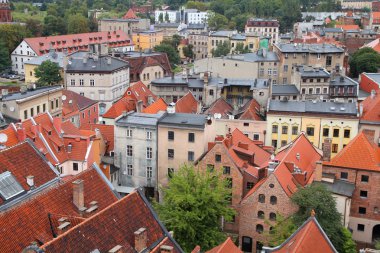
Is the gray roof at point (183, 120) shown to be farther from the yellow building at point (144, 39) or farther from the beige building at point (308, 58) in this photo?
the yellow building at point (144, 39)

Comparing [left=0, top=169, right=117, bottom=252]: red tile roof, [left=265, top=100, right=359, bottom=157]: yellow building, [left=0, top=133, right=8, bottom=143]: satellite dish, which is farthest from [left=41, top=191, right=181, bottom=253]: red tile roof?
[left=265, top=100, right=359, bottom=157]: yellow building

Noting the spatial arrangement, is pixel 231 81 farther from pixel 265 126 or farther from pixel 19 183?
pixel 19 183

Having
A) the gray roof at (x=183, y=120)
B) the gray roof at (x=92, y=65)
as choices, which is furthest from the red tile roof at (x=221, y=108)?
the gray roof at (x=92, y=65)

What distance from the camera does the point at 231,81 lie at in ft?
279

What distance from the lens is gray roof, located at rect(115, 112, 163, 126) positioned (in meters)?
59.1

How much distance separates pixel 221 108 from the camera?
77438mm

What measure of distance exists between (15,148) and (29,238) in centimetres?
1098

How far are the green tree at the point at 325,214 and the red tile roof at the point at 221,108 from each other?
3083 cm

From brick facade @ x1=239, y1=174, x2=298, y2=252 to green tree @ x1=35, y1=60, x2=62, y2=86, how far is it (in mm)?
58292

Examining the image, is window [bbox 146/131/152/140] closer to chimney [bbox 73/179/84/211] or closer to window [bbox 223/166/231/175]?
window [bbox 223/166/231/175]

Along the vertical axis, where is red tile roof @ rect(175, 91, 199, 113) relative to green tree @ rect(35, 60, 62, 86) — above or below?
below

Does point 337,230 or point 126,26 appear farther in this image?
point 126,26

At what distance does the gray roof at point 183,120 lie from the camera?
57500mm

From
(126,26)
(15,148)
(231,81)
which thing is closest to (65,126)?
(15,148)
